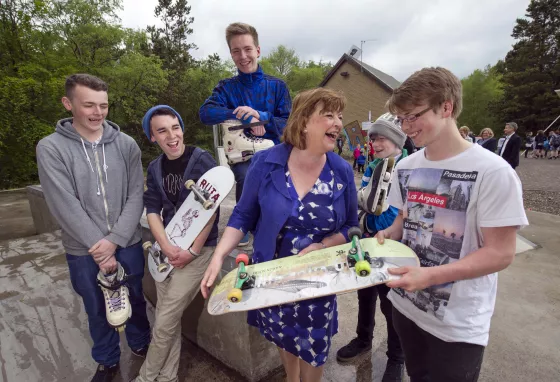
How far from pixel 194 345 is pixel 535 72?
140ft

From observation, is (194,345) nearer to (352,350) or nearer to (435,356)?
(352,350)

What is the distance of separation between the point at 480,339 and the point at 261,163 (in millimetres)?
1366

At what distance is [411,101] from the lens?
131 cm

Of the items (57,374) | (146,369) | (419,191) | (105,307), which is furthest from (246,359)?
(419,191)

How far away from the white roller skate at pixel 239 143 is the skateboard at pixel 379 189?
3.11 feet

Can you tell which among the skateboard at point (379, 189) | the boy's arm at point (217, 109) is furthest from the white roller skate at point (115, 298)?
the skateboard at point (379, 189)

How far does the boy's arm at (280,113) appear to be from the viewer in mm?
2549

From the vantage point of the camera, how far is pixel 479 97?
1629 inches

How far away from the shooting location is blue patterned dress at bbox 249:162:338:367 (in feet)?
5.30

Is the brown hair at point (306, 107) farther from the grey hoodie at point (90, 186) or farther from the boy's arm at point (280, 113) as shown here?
the grey hoodie at point (90, 186)

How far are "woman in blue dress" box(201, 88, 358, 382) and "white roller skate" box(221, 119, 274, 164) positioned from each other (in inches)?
30.7

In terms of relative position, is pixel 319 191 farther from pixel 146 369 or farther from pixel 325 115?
pixel 146 369

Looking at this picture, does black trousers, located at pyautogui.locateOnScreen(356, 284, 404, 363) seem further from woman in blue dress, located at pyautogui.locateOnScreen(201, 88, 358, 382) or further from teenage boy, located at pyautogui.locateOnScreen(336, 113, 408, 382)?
woman in blue dress, located at pyautogui.locateOnScreen(201, 88, 358, 382)

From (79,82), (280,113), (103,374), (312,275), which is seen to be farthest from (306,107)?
(103,374)
